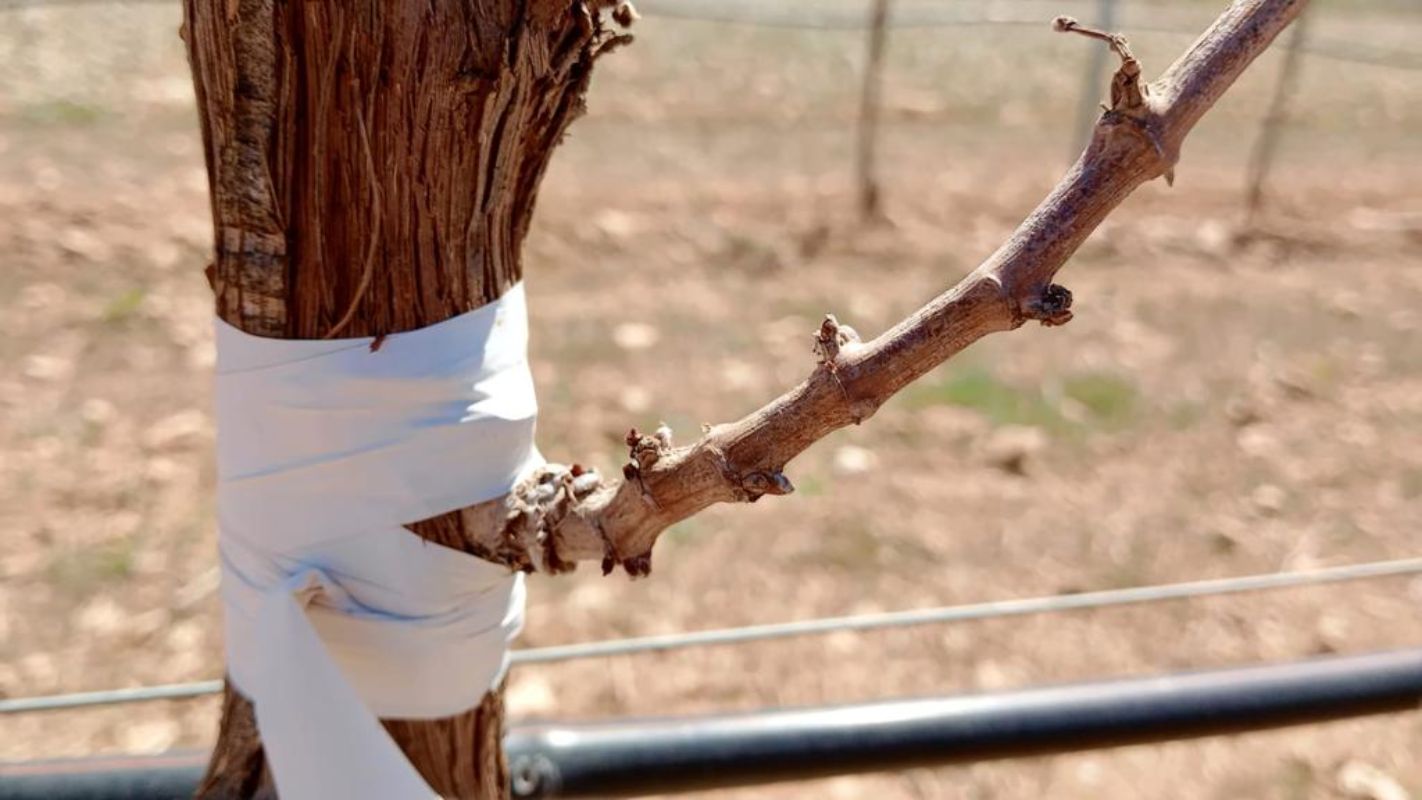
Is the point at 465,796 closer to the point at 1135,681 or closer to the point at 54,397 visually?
the point at 1135,681

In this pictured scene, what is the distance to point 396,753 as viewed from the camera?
3.44 feet

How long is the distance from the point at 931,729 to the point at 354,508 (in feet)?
2.47

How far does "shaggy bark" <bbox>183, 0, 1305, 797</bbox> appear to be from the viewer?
840 mm

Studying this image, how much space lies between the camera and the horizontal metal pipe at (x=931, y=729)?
56.4 inches

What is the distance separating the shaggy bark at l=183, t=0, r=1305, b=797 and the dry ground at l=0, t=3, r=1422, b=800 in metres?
1.52

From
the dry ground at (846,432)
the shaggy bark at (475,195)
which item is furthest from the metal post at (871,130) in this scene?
the shaggy bark at (475,195)

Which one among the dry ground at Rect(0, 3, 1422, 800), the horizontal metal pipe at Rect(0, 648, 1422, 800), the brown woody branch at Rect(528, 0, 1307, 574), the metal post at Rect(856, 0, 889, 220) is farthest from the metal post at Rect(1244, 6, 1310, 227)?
the brown woody branch at Rect(528, 0, 1307, 574)

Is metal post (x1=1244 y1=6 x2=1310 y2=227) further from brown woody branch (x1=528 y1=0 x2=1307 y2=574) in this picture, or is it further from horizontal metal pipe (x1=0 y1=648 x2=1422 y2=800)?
brown woody branch (x1=528 y1=0 x2=1307 y2=574)

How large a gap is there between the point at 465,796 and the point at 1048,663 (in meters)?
1.76

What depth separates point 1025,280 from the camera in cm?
83

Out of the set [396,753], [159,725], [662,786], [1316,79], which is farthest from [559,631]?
[1316,79]

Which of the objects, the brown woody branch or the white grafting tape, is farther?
the white grafting tape

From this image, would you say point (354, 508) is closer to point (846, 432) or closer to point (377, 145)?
point (377, 145)

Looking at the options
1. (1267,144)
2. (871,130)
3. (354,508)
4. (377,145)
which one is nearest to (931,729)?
(354,508)
